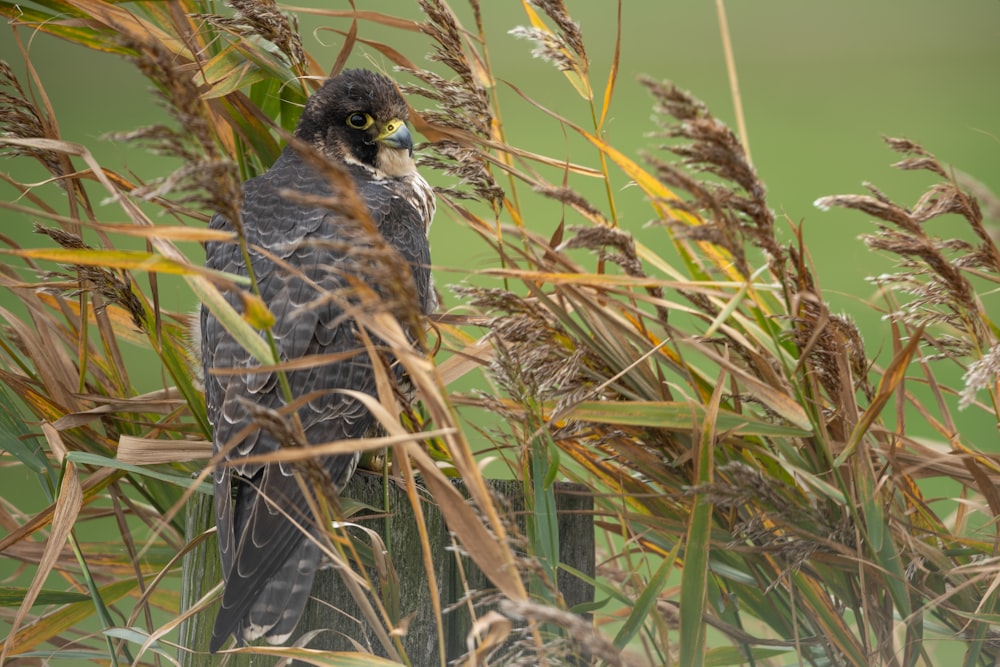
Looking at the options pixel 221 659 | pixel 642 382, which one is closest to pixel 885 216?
pixel 642 382

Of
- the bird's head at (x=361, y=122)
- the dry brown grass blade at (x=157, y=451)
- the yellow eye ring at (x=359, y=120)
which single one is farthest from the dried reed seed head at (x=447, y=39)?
the dry brown grass blade at (x=157, y=451)

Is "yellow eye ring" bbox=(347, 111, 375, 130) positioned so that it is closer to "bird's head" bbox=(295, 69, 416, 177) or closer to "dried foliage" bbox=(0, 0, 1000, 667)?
"bird's head" bbox=(295, 69, 416, 177)

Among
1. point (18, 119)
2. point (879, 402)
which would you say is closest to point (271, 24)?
point (18, 119)

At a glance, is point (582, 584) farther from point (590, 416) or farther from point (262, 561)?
point (262, 561)

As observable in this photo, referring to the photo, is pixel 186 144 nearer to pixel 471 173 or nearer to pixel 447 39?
pixel 471 173

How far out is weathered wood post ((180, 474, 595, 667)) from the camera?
154cm

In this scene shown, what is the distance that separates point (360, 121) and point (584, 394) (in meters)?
1.20

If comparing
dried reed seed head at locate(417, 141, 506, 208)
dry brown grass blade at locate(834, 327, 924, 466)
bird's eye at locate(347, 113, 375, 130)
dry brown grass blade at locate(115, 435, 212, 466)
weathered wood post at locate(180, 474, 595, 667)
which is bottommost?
weathered wood post at locate(180, 474, 595, 667)

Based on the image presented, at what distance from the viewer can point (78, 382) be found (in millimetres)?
1917

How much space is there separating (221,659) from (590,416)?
73cm

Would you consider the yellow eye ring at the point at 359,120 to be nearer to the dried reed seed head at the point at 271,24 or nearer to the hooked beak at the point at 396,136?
the hooked beak at the point at 396,136

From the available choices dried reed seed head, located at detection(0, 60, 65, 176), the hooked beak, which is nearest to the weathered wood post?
dried reed seed head, located at detection(0, 60, 65, 176)

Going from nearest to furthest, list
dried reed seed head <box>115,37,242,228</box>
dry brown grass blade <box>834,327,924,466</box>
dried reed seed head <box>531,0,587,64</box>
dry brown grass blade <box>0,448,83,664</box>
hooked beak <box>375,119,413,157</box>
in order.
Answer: dried reed seed head <box>115,37,242,228</box>
dry brown grass blade <box>834,327,924,466</box>
dry brown grass blade <box>0,448,83,664</box>
dried reed seed head <box>531,0,587,64</box>
hooked beak <box>375,119,413,157</box>

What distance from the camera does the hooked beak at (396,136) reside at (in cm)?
225
